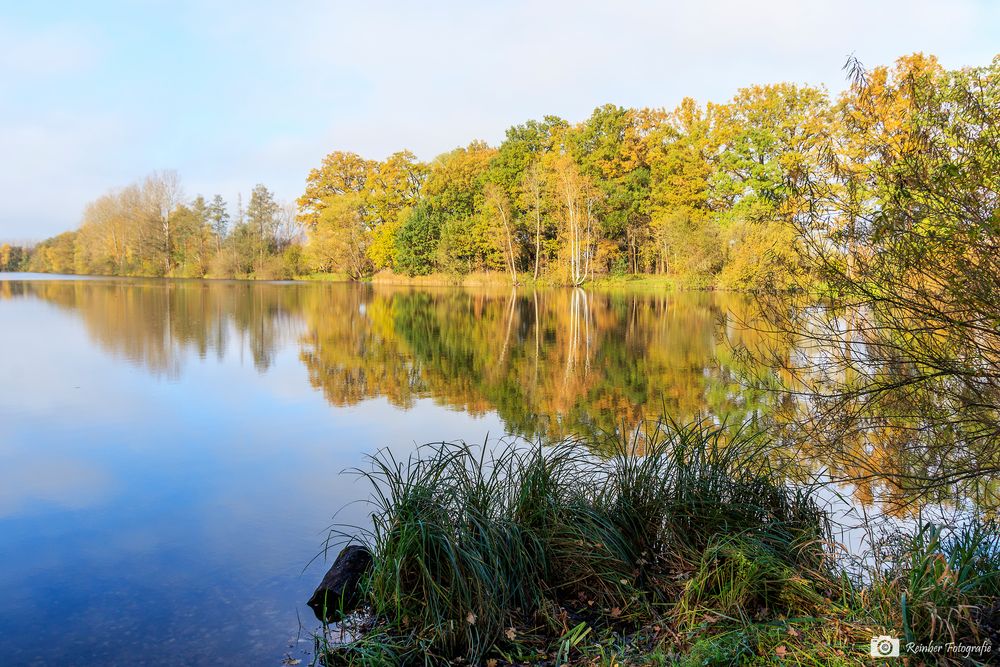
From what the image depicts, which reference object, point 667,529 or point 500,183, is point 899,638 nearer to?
point 667,529

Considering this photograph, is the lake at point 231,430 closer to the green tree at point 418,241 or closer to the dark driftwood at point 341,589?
the dark driftwood at point 341,589

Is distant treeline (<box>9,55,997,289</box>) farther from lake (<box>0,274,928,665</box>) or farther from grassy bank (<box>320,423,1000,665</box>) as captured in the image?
grassy bank (<box>320,423,1000,665</box>)

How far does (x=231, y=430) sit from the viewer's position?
982 centimetres

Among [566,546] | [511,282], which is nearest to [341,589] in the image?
[566,546]

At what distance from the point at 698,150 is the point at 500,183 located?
1575 centimetres

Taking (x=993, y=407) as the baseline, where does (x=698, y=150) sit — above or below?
above

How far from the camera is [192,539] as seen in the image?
5871 millimetres

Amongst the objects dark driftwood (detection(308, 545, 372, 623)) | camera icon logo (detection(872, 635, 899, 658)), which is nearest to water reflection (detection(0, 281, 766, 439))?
camera icon logo (detection(872, 635, 899, 658))

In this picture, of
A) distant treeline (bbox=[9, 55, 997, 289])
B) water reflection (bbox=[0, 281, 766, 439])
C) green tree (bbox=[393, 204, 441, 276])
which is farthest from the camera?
green tree (bbox=[393, 204, 441, 276])

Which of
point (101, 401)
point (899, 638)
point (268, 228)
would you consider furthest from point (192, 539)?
point (268, 228)

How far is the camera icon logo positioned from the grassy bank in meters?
0.05

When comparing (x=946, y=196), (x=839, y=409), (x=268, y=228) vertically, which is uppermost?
(x=268, y=228)

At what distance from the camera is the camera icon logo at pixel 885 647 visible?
3.08 metres

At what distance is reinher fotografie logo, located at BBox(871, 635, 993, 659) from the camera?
3.05 metres
